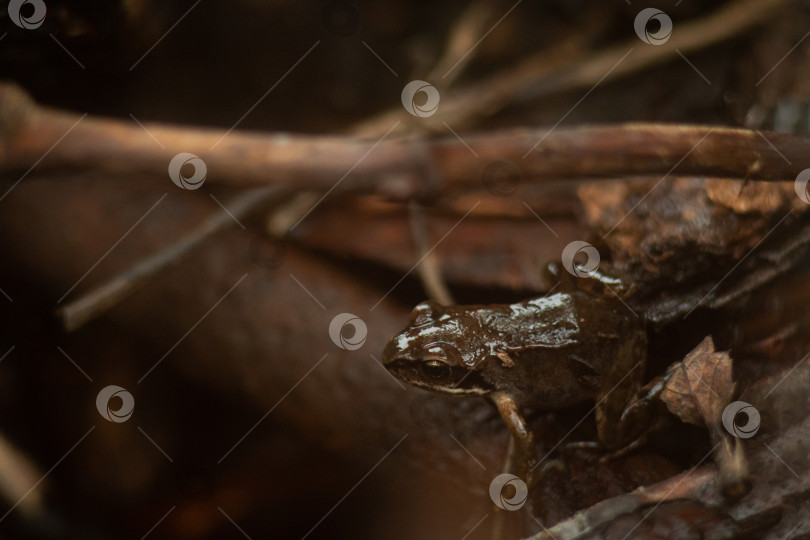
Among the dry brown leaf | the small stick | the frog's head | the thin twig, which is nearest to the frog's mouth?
the frog's head

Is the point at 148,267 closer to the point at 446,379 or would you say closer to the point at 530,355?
the point at 446,379

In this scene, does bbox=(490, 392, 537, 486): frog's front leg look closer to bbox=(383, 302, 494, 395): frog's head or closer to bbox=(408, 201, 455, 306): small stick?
bbox=(383, 302, 494, 395): frog's head

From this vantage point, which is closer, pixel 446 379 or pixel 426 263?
pixel 446 379

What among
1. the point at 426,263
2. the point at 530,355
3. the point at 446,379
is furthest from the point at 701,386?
the point at 426,263

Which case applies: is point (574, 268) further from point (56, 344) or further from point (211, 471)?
point (56, 344)

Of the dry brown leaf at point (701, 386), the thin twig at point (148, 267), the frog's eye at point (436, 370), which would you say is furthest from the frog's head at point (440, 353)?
the thin twig at point (148, 267)

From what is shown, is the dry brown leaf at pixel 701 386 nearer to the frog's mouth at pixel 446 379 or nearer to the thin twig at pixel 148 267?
the frog's mouth at pixel 446 379
